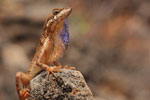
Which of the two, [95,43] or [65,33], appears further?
[95,43]

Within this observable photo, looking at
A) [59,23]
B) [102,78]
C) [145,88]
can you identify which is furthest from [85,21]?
[59,23]

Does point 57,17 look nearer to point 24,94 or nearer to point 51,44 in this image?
point 51,44

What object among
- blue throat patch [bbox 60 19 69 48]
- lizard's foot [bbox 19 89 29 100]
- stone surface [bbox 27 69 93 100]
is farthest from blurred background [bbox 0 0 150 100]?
stone surface [bbox 27 69 93 100]

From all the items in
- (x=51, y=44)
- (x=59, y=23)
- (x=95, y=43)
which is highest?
(x=95, y=43)

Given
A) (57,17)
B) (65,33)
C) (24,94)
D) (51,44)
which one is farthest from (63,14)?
(24,94)

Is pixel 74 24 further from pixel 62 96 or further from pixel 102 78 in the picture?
pixel 62 96

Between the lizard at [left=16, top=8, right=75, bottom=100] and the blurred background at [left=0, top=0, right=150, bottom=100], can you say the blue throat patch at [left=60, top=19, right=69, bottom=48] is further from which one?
the blurred background at [left=0, top=0, right=150, bottom=100]

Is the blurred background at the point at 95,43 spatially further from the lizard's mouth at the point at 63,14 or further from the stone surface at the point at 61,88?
the stone surface at the point at 61,88
